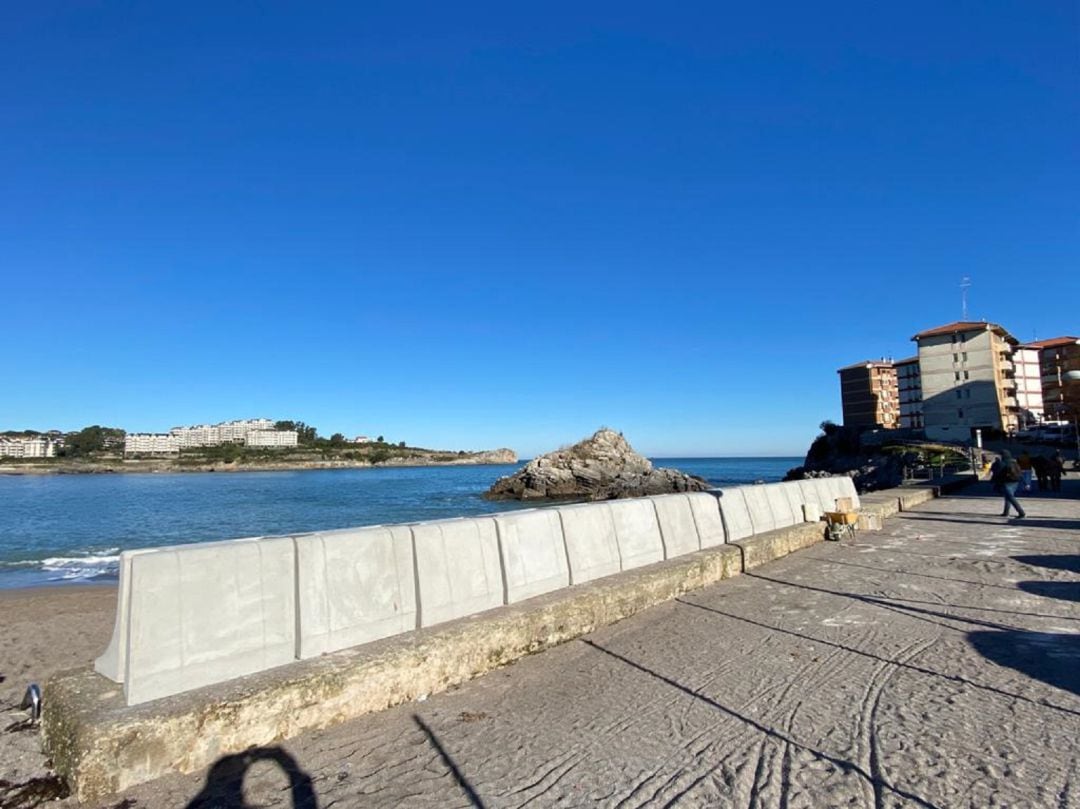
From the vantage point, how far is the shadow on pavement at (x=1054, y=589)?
763cm

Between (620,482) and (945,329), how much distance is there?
54464 mm

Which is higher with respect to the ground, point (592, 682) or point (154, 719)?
point (154, 719)

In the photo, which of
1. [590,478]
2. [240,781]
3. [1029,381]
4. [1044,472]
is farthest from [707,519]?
[1029,381]

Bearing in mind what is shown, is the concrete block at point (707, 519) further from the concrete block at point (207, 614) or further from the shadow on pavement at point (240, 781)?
the shadow on pavement at point (240, 781)

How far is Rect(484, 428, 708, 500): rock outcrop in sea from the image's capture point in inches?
2281

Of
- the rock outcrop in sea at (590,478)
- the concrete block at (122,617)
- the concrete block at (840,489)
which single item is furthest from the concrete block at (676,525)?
the rock outcrop in sea at (590,478)

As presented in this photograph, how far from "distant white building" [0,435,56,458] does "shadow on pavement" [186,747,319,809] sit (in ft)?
734

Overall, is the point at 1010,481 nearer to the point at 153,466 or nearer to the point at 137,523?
the point at 137,523

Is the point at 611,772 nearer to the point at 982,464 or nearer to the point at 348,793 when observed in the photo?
the point at 348,793

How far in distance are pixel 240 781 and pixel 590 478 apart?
58.8m

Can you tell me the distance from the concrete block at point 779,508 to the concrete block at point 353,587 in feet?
26.9

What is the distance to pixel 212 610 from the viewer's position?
13.4 feet

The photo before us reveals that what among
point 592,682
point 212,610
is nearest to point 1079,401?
point 592,682

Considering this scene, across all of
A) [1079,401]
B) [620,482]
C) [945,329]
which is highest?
[945,329]
